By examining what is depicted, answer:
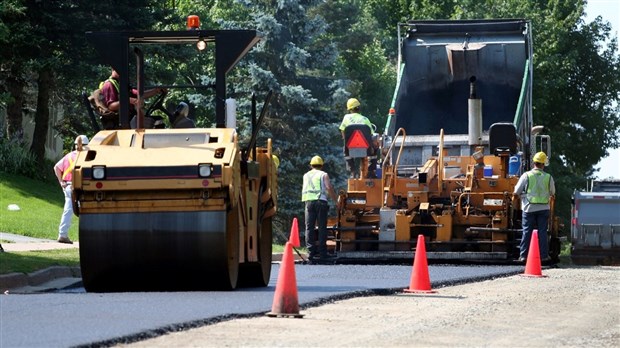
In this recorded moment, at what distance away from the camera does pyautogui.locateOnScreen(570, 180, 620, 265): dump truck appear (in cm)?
3103

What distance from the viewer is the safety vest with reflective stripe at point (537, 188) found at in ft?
71.8

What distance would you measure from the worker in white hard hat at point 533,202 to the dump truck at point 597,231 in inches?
363

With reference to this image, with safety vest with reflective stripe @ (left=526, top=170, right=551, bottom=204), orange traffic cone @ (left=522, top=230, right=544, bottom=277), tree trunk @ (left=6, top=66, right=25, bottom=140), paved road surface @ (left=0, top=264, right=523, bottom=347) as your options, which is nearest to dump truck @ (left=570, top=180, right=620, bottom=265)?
safety vest with reflective stripe @ (left=526, top=170, right=551, bottom=204)

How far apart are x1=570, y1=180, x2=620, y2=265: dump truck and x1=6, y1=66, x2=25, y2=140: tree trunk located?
13.8 metres

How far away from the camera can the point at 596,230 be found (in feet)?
102

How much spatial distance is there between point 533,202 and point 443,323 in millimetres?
10471

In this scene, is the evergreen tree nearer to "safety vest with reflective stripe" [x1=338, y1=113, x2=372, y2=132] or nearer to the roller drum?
"safety vest with reflective stripe" [x1=338, y1=113, x2=372, y2=132]

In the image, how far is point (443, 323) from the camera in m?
11.7

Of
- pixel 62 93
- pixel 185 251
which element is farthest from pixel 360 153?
pixel 62 93

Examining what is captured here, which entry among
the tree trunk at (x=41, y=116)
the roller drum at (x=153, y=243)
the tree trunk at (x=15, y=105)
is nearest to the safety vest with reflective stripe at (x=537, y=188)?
the roller drum at (x=153, y=243)

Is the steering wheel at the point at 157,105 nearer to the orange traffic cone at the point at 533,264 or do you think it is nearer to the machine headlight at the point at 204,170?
the machine headlight at the point at 204,170

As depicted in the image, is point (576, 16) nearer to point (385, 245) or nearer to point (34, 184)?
point (34, 184)

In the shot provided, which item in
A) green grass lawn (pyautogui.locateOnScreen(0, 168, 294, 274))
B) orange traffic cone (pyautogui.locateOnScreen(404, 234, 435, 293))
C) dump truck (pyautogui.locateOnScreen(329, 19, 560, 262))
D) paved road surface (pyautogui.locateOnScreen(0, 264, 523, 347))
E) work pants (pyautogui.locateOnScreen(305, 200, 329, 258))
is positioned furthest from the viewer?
work pants (pyautogui.locateOnScreen(305, 200, 329, 258))

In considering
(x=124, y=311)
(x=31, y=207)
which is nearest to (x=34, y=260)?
(x=124, y=311)
